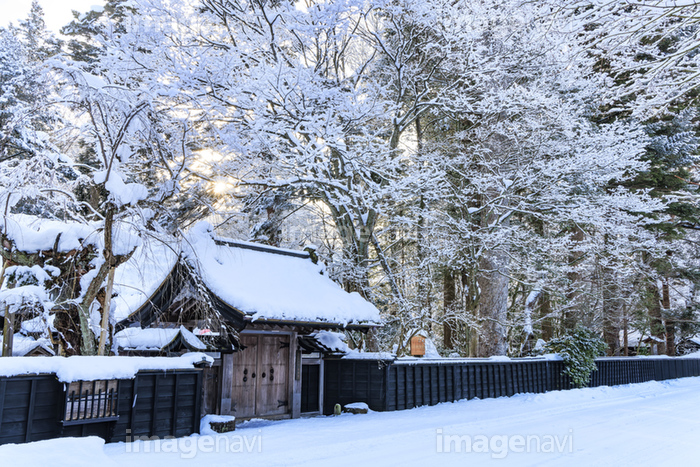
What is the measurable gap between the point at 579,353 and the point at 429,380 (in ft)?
25.8

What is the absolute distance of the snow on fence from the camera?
7.52 meters

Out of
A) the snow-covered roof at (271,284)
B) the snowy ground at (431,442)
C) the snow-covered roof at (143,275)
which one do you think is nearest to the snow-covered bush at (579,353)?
the snowy ground at (431,442)

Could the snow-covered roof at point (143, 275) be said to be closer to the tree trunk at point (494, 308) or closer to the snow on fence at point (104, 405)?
the snow on fence at point (104, 405)

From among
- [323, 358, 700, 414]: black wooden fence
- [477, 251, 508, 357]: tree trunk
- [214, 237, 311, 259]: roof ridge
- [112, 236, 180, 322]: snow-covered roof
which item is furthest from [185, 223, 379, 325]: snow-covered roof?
[477, 251, 508, 357]: tree trunk

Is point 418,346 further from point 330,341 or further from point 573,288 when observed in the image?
point 573,288

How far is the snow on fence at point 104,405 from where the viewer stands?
7523mm

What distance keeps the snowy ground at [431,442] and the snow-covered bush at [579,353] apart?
5.27 meters

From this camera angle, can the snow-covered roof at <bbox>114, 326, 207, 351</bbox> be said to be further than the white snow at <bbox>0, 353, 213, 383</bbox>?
Yes

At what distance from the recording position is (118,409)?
8602 millimetres

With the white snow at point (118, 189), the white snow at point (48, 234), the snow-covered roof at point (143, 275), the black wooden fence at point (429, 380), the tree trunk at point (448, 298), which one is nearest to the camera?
the white snow at point (118, 189)

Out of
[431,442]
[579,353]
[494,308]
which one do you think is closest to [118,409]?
[431,442]

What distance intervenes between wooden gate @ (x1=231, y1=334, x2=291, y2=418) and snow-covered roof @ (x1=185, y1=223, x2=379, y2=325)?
1378mm

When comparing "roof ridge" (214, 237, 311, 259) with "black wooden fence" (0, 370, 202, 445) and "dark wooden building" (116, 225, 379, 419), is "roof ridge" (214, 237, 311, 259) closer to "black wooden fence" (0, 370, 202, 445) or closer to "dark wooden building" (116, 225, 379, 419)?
"dark wooden building" (116, 225, 379, 419)

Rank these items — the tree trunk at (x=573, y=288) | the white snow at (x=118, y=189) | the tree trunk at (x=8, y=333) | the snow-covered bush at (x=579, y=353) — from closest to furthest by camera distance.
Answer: the white snow at (x=118, y=189)
the tree trunk at (x=8, y=333)
the snow-covered bush at (x=579, y=353)
the tree trunk at (x=573, y=288)
